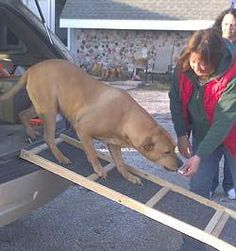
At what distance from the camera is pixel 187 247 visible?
13.3 ft

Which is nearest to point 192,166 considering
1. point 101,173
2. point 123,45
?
point 101,173

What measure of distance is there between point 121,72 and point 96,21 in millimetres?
2761

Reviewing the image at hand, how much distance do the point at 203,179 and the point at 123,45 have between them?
18568mm

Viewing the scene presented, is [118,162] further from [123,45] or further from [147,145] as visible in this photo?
[123,45]

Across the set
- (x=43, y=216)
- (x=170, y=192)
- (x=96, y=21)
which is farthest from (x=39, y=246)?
(x=96, y=21)

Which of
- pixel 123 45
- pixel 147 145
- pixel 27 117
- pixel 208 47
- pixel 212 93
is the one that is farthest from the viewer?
pixel 123 45

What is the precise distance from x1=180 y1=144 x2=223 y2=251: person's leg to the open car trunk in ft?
3.15

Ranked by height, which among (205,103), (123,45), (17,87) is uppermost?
(205,103)

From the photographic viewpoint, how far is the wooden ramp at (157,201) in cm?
344

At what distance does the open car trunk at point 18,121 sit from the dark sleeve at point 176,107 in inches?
35.5

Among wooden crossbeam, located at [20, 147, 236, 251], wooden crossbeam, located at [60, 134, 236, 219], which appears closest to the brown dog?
wooden crossbeam, located at [60, 134, 236, 219]

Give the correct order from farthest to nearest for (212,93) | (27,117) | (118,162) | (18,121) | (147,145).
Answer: (18,121)
(27,117)
(118,162)
(147,145)
(212,93)

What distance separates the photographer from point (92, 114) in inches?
155

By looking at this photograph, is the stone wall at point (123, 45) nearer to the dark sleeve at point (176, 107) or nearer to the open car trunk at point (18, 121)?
the open car trunk at point (18, 121)
